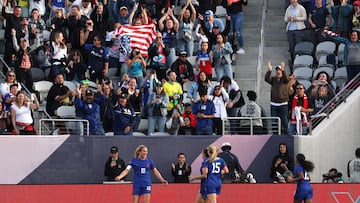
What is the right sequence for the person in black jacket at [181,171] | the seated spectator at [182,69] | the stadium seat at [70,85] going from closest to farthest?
the person in black jacket at [181,171], the stadium seat at [70,85], the seated spectator at [182,69]

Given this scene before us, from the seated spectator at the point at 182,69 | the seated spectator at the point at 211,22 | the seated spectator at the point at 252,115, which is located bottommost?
the seated spectator at the point at 252,115

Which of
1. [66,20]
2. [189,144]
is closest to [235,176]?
[189,144]

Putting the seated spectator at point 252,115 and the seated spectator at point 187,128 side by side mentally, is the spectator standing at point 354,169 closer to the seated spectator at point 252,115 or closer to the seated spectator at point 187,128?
the seated spectator at point 252,115

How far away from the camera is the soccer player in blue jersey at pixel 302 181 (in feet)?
103

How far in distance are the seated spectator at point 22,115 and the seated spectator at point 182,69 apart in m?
3.52

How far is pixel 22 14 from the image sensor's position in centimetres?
3706

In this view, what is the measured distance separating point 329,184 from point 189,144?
11.3 feet

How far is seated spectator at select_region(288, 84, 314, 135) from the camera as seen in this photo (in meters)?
33.9

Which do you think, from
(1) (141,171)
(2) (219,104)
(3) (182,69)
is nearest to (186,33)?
(3) (182,69)

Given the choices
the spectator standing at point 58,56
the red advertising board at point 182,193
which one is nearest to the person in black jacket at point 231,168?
the red advertising board at point 182,193

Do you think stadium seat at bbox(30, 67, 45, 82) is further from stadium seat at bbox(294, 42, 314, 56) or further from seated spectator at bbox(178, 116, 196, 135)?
stadium seat at bbox(294, 42, 314, 56)

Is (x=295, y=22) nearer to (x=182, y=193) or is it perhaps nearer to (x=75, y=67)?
(x=75, y=67)

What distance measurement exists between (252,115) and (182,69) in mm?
2224

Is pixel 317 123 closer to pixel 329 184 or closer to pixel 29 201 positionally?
pixel 329 184
